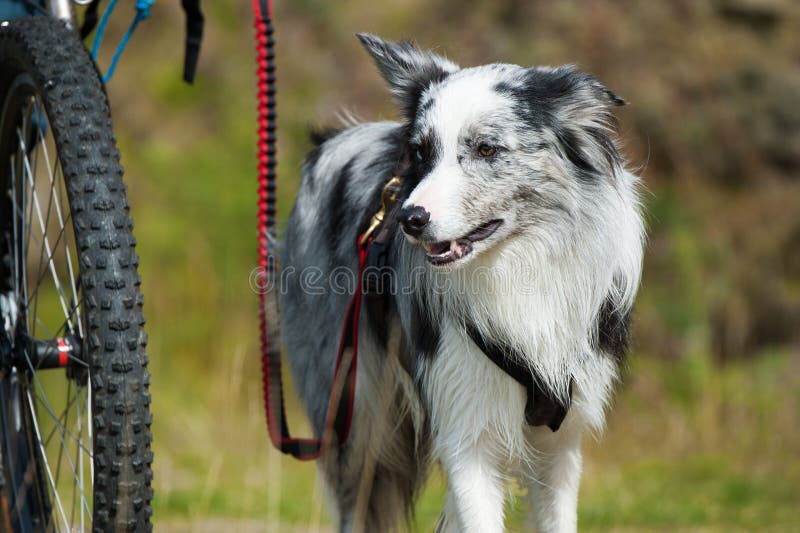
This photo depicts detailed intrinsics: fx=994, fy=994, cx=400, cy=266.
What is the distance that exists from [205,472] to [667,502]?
2.69m

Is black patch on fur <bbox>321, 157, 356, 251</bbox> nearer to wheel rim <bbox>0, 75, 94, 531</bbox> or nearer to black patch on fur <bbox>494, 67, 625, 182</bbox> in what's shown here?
black patch on fur <bbox>494, 67, 625, 182</bbox>

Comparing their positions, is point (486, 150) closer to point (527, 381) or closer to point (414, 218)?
point (414, 218)

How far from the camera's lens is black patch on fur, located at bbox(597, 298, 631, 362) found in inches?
113

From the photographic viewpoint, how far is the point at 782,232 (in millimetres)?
7723

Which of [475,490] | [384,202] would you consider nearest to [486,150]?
[384,202]

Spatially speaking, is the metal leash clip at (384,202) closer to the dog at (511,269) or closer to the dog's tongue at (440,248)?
the dog at (511,269)

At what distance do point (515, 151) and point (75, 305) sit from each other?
1.26 m

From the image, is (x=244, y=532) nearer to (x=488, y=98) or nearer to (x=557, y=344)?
(x=557, y=344)

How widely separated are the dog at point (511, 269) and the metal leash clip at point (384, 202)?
34 mm

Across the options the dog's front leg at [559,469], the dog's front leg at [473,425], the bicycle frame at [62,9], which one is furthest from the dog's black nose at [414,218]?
the bicycle frame at [62,9]

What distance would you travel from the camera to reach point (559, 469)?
2979mm

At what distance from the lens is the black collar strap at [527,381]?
9.21ft

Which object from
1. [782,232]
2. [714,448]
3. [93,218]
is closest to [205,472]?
[714,448]

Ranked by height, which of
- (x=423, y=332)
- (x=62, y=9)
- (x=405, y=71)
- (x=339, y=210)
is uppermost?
(x=62, y=9)
